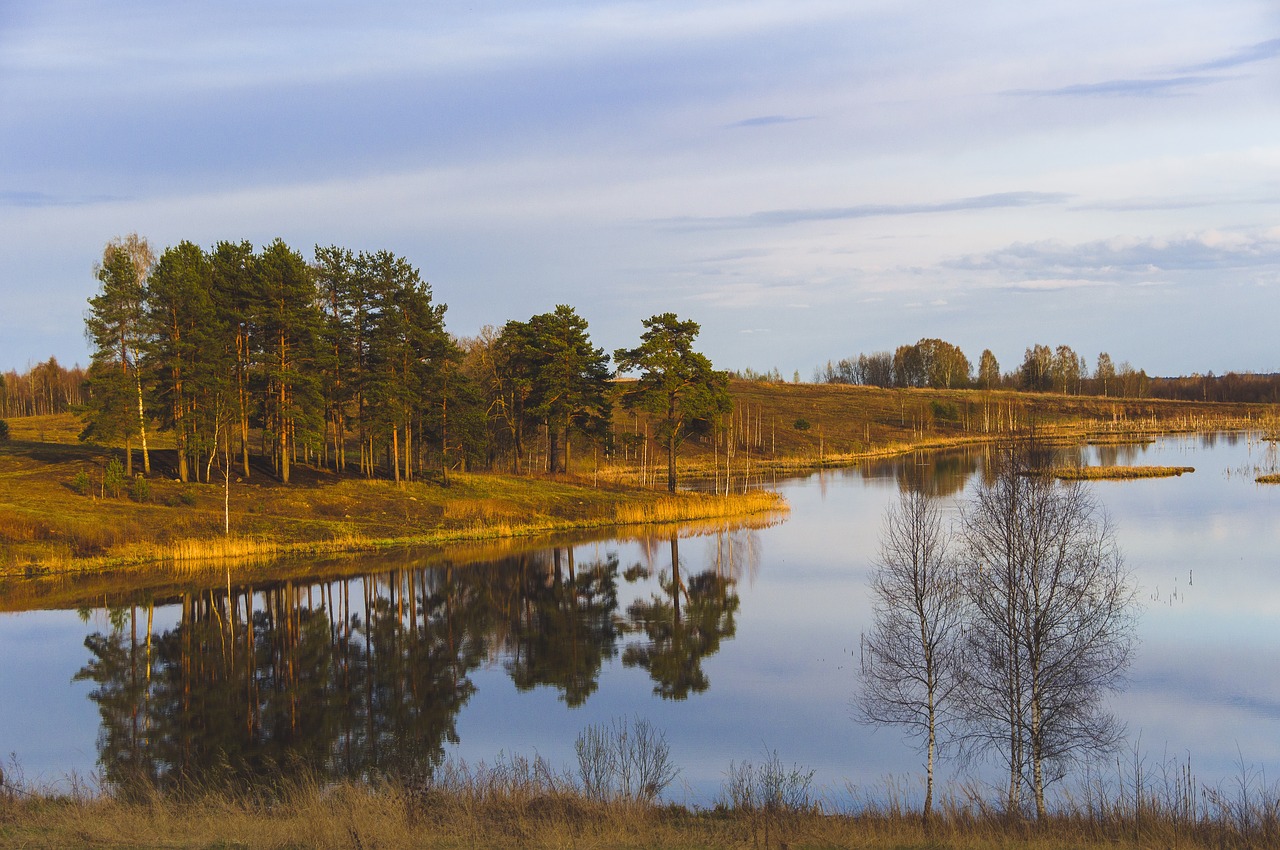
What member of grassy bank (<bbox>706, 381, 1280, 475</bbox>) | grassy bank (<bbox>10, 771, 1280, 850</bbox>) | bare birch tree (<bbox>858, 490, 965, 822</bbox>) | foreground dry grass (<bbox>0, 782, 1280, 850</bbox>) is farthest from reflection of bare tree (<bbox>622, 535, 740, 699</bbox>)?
grassy bank (<bbox>706, 381, 1280, 475</bbox>)

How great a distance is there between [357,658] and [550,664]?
6.09 m

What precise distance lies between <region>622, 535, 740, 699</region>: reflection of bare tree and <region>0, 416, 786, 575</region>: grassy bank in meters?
15.8

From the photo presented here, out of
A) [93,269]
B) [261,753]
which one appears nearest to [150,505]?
[93,269]

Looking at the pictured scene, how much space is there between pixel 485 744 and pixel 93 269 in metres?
59.5

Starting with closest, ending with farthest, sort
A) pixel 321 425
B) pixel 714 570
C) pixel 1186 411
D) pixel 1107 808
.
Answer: pixel 1107 808 → pixel 714 570 → pixel 321 425 → pixel 1186 411

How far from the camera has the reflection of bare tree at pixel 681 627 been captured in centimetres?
2880

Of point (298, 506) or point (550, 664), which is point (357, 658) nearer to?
point (550, 664)

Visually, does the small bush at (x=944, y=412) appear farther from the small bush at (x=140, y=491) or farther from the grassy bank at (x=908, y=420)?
the small bush at (x=140, y=491)

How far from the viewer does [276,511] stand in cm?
5259

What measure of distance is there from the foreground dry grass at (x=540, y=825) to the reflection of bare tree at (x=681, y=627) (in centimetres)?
1105

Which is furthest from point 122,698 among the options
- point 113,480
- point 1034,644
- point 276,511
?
point 113,480

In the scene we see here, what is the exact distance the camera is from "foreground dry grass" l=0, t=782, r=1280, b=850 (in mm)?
13742

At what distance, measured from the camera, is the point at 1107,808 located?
16938mm

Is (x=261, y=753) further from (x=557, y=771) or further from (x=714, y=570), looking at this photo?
(x=714, y=570)
